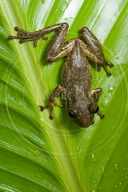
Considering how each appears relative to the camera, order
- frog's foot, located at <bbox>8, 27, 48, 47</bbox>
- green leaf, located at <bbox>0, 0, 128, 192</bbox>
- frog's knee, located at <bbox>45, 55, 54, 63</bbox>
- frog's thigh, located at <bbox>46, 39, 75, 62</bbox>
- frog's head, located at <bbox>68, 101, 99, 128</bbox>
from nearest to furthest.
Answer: green leaf, located at <bbox>0, 0, 128, 192</bbox> → frog's head, located at <bbox>68, 101, 99, 128</bbox> → frog's foot, located at <bbox>8, 27, 48, 47</bbox> → frog's knee, located at <bbox>45, 55, 54, 63</bbox> → frog's thigh, located at <bbox>46, 39, 75, 62</bbox>

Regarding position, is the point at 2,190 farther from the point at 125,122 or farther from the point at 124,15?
the point at 124,15

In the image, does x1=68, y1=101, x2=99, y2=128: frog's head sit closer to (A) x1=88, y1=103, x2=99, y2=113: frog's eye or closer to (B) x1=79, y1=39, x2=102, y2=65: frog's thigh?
(A) x1=88, y1=103, x2=99, y2=113: frog's eye

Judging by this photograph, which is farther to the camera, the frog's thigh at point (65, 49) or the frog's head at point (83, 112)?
the frog's thigh at point (65, 49)

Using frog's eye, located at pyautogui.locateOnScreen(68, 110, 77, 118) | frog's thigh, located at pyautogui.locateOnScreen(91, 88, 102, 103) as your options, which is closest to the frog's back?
frog's thigh, located at pyautogui.locateOnScreen(91, 88, 102, 103)

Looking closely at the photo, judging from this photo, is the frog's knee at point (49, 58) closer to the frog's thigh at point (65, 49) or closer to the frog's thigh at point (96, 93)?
the frog's thigh at point (65, 49)

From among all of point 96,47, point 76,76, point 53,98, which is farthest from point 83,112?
point 96,47

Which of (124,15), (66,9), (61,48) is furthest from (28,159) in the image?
(124,15)

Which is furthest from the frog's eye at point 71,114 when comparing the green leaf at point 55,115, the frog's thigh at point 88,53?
the frog's thigh at point 88,53
